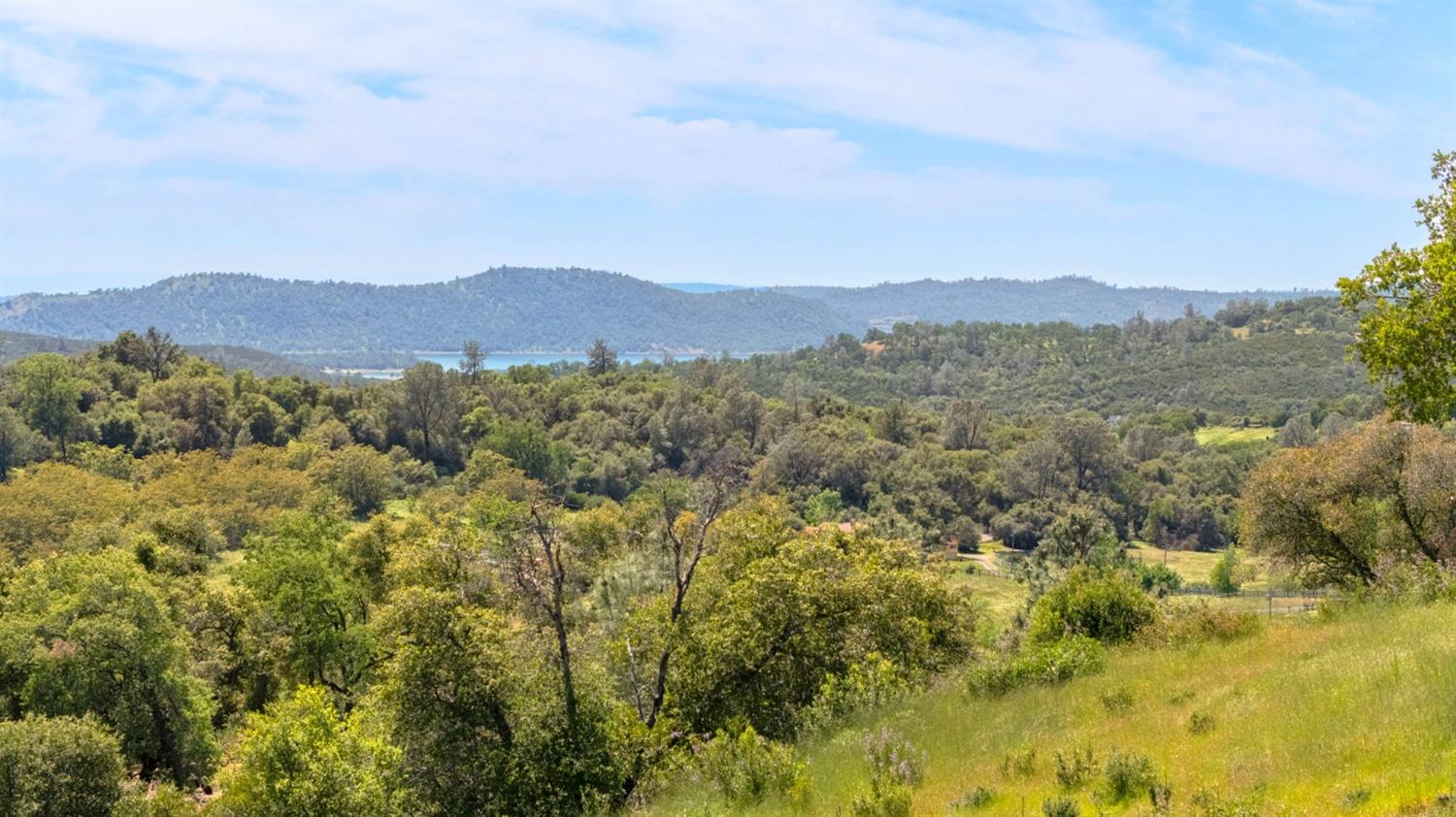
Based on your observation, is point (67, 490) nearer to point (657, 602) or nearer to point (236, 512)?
point (236, 512)

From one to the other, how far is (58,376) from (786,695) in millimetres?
96141

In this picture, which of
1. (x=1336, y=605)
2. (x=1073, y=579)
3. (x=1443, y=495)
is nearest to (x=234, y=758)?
(x=1073, y=579)

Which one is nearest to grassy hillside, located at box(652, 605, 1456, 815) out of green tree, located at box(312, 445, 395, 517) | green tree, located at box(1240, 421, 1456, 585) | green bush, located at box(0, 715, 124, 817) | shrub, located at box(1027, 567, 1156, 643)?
shrub, located at box(1027, 567, 1156, 643)

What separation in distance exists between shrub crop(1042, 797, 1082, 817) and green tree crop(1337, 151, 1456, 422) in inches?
328

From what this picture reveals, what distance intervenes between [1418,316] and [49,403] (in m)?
103

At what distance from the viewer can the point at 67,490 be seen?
5862cm

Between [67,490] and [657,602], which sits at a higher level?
[657,602]

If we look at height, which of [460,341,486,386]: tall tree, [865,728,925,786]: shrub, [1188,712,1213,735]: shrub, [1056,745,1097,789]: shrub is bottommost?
[865,728,925,786]: shrub

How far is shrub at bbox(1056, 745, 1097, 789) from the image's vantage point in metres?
10.2

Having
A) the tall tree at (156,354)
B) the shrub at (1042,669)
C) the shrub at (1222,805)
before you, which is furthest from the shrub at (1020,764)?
the tall tree at (156,354)

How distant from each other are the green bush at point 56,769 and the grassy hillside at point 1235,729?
1631cm

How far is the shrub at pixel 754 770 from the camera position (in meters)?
12.2

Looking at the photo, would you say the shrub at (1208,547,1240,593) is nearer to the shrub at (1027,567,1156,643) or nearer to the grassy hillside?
the shrub at (1027,567,1156,643)

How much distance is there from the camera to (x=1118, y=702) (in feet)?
43.1
